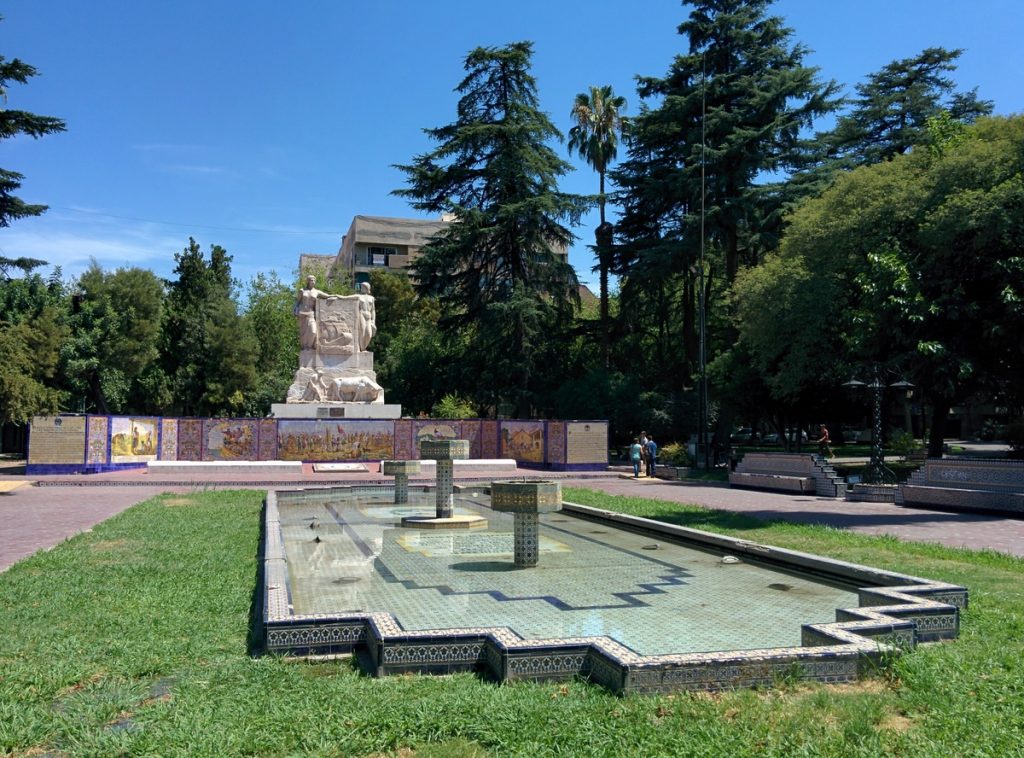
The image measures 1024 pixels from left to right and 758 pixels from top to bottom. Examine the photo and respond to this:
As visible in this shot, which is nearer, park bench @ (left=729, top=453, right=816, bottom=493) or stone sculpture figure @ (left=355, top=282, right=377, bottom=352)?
park bench @ (left=729, top=453, right=816, bottom=493)

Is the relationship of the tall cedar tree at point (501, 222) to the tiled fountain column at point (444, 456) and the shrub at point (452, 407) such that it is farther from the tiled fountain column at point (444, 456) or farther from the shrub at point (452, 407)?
the tiled fountain column at point (444, 456)

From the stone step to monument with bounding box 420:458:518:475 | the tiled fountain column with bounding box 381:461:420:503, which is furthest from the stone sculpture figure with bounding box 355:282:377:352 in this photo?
the tiled fountain column with bounding box 381:461:420:503

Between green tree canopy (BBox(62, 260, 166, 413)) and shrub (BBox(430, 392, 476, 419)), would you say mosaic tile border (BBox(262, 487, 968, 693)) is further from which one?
green tree canopy (BBox(62, 260, 166, 413))

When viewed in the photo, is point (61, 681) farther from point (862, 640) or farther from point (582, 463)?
point (582, 463)

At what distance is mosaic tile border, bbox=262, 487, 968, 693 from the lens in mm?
4902

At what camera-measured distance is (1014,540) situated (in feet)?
40.5

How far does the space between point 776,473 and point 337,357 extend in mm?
20276

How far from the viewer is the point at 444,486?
47.1 feet

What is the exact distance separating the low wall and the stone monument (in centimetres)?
170

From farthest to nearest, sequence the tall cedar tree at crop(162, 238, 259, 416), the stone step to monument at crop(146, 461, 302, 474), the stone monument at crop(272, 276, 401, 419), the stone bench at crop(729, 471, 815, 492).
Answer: the tall cedar tree at crop(162, 238, 259, 416) < the stone monument at crop(272, 276, 401, 419) < the stone step to monument at crop(146, 461, 302, 474) < the stone bench at crop(729, 471, 815, 492)

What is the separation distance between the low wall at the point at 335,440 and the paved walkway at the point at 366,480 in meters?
1.71

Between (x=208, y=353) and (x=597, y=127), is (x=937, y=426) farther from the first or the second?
(x=208, y=353)

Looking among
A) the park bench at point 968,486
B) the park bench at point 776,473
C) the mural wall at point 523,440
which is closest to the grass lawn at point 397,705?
the park bench at point 968,486

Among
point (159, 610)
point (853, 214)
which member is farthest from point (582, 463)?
point (159, 610)
